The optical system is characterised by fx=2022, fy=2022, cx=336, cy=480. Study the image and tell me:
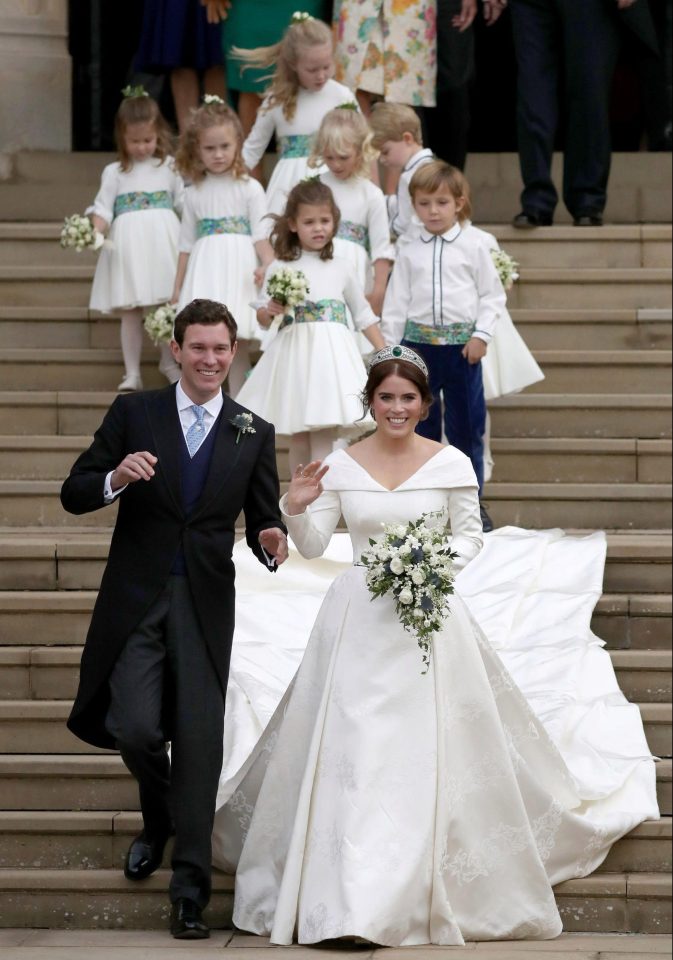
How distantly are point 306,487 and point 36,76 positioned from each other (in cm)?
866

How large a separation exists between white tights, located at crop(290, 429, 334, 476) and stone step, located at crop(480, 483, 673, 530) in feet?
2.71

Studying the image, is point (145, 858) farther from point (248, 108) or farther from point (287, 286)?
point (248, 108)

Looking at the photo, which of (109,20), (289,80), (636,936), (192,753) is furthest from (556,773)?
(109,20)

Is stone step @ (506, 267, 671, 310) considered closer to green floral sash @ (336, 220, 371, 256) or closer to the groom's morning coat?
green floral sash @ (336, 220, 371, 256)

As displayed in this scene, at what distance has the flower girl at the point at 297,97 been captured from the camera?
35.9 ft

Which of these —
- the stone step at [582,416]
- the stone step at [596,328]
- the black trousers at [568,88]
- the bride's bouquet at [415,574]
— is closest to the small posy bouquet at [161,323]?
the stone step at [582,416]

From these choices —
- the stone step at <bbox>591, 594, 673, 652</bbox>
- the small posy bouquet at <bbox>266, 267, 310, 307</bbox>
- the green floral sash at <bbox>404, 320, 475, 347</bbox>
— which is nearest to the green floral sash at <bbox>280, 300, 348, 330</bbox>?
→ the small posy bouquet at <bbox>266, 267, 310, 307</bbox>

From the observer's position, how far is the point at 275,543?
6680mm

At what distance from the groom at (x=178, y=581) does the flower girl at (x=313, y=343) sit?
2511mm

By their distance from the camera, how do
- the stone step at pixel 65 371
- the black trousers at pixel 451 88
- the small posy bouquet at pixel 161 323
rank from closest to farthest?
1. the small posy bouquet at pixel 161 323
2. the stone step at pixel 65 371
3. the black trousers at pixel 451 88

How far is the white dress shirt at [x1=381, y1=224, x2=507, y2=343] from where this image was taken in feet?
31.2

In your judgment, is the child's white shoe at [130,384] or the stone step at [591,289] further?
the stone step at [591,289]

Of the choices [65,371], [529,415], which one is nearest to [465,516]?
[529,415]

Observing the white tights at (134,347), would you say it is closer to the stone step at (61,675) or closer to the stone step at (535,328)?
the stone step at (535,328)
